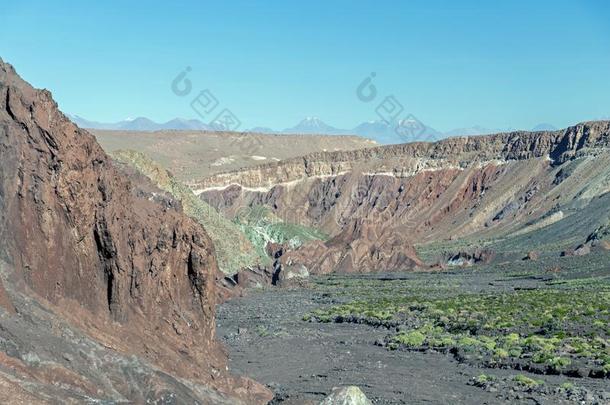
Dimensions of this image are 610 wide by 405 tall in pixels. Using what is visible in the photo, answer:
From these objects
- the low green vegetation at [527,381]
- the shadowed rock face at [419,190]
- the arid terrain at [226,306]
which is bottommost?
the low green vegetation at [527,381]

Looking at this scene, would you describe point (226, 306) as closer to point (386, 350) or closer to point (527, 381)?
point (386, 350)

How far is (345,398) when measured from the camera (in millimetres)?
14719

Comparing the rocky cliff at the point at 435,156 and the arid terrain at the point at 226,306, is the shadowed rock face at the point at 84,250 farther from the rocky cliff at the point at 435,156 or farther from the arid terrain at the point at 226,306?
the rocky cliff at the point at 435,156

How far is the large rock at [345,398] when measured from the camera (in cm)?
1466

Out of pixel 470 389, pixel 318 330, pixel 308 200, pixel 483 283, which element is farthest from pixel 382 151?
pixel 470 389

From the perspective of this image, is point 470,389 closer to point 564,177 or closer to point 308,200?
point 564,177

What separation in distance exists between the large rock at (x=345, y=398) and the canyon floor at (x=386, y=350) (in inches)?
21.9

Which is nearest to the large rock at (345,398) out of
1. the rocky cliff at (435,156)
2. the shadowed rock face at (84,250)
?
the shadowed rock face at (84,250)

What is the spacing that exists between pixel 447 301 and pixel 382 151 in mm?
93895

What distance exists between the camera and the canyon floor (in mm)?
23859

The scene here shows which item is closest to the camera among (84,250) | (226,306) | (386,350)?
(84,250)

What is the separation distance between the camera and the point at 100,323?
19.1m

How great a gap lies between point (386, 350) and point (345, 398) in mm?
18063

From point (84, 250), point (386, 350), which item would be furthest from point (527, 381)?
point (84, 250)
